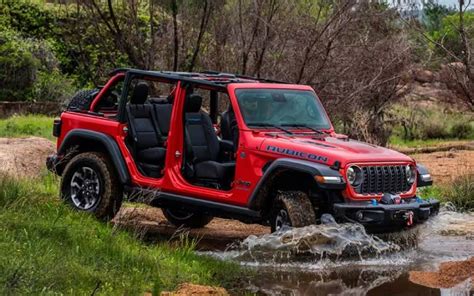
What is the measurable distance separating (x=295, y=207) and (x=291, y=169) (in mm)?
378

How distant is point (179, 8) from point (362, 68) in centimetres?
391

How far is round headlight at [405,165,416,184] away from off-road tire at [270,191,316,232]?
3.76ft

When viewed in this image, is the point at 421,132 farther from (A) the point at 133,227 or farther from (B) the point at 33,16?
(A) the point at 133,227

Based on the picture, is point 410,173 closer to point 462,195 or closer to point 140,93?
point 140,93

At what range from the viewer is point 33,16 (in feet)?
80.1

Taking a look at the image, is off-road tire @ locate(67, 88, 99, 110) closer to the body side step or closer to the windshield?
the body side step

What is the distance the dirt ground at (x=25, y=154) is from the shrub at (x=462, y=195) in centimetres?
598

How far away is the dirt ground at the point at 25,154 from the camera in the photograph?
500 inches

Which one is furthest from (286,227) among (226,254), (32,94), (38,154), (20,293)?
(32,94)

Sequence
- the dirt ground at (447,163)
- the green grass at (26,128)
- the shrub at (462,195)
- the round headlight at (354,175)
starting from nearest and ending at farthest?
the round headlight at (354,175) < the shrub at (462,195) < the dirt ground at (447,163) < the green grass at (26,128)

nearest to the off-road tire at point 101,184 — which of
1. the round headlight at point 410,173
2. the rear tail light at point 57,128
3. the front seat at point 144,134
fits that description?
the front seat at point 144,134

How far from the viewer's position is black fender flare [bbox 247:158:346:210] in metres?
8.53

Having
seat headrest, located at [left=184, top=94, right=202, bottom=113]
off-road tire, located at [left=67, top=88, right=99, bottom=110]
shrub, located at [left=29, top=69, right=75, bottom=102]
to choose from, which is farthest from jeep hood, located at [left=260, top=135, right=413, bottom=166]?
shrub, located at [left=29, top=69, right=75, bottom=102]

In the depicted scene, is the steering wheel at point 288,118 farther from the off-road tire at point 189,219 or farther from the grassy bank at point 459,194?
the grassy bank at point 459,194
